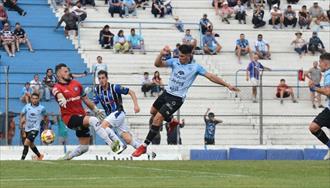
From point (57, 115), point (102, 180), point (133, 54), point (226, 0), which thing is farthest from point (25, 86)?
point (102, 180)

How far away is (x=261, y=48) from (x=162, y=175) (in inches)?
1091

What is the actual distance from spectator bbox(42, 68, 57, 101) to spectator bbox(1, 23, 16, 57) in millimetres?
4935

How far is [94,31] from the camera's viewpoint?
46.6 m

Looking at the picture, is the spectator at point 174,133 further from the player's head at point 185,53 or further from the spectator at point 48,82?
the player's head at point 185,53

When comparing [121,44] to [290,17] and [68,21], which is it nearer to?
[68,21]

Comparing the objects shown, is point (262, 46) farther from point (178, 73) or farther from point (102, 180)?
point (102, 180)

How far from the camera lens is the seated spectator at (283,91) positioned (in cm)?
4144

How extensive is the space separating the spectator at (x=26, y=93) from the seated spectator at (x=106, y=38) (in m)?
7.77

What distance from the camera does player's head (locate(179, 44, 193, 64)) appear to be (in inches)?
926

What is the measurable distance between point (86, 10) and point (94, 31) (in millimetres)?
1814

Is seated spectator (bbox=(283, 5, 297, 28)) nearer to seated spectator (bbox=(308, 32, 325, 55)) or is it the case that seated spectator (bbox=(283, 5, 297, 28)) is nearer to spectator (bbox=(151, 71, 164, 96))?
seated spectator (bbox=(308, 32, 325, 55))

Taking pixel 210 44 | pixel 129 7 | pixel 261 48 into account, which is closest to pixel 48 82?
pixel 210 44

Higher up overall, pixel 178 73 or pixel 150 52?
pixel 178 73

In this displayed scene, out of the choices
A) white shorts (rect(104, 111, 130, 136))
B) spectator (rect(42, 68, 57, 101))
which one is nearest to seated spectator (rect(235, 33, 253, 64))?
spectator (rect(42, 68, 57, 101))
